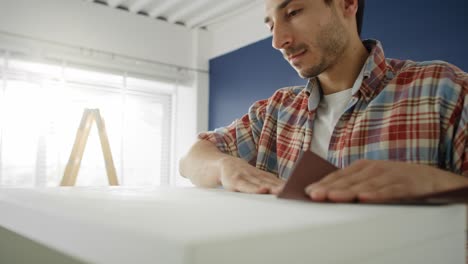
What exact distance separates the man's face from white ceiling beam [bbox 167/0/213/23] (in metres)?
2.32

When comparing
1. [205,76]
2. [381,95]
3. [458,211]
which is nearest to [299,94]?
[381,95]

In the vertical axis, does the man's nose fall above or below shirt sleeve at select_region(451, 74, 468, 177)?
above

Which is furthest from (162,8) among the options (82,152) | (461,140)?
(461,140)

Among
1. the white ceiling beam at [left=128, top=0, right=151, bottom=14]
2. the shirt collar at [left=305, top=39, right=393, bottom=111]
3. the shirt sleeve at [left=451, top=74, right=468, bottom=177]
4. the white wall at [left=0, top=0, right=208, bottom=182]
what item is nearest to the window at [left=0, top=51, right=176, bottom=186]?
the white wall at [left=0, top=0, right=208, bottom=182]

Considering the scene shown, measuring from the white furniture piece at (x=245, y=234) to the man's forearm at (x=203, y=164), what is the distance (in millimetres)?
470

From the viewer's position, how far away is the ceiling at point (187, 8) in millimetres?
3240

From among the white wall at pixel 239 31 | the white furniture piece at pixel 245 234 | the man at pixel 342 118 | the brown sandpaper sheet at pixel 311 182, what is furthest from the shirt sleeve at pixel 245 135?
the white wall at pixel 239 31

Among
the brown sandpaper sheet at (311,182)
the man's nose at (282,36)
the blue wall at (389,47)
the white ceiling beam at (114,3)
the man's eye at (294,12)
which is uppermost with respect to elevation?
the white ceiling beam at (114,3)

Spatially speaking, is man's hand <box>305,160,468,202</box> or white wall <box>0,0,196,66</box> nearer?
man's hand <box>305,160,468,202</box>

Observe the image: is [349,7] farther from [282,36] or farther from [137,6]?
[137,6]

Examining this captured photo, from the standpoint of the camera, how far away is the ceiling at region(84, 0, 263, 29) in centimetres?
324

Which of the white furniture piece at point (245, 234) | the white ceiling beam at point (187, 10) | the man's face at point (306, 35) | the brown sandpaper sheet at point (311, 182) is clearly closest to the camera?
the white furniture piece at point (245, 234)

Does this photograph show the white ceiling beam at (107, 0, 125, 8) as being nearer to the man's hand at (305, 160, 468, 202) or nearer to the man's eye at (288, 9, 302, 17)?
the man's eye at (288, 9, 302, 17)

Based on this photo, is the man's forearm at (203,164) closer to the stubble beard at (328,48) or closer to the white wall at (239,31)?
the stubble beard at (328,48)
